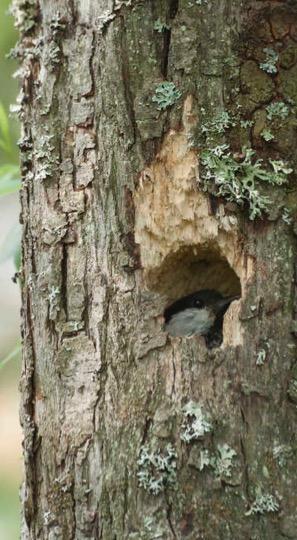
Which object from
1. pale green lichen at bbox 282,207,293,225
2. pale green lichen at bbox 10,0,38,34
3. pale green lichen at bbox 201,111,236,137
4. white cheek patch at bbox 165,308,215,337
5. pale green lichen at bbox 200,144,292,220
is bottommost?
white cheek patch at bbox 165,308,215,337

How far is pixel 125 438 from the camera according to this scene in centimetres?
198

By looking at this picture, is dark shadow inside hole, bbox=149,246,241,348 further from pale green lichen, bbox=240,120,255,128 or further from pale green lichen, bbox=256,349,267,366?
pale green lichen, bbox=240,120,255,128

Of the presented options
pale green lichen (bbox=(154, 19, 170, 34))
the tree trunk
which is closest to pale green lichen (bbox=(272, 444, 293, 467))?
the tree trunk

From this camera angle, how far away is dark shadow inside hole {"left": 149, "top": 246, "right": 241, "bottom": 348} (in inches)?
86.0

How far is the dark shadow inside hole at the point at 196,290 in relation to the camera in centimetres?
218

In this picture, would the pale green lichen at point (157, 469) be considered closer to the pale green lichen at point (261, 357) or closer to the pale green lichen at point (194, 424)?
the pale green lichen at point (194, 424)

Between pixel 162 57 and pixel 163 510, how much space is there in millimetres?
1107

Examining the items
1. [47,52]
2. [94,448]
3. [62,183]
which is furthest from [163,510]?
[47,52]

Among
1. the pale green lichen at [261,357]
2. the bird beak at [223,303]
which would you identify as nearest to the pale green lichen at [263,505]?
the pale green lichen at [261,357]

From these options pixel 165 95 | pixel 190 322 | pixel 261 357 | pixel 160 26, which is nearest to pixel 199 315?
pixel 190 322

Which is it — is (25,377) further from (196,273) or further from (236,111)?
(236,111)

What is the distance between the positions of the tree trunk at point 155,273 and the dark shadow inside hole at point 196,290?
15 mm

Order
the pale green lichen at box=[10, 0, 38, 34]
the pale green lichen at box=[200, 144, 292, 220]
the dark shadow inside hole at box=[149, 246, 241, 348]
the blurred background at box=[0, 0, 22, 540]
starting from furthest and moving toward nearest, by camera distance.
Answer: the blurred background at box=[0, 0, 22, 540] → the pale green lichen at box=[10, 0, 38, 34] → the dark shadow inside hole at box=[149, 246, 241, 348] → the pale green lichen at box=[200, 144, 292, 220]

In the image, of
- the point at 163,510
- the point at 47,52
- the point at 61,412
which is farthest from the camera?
the point at 47,52
